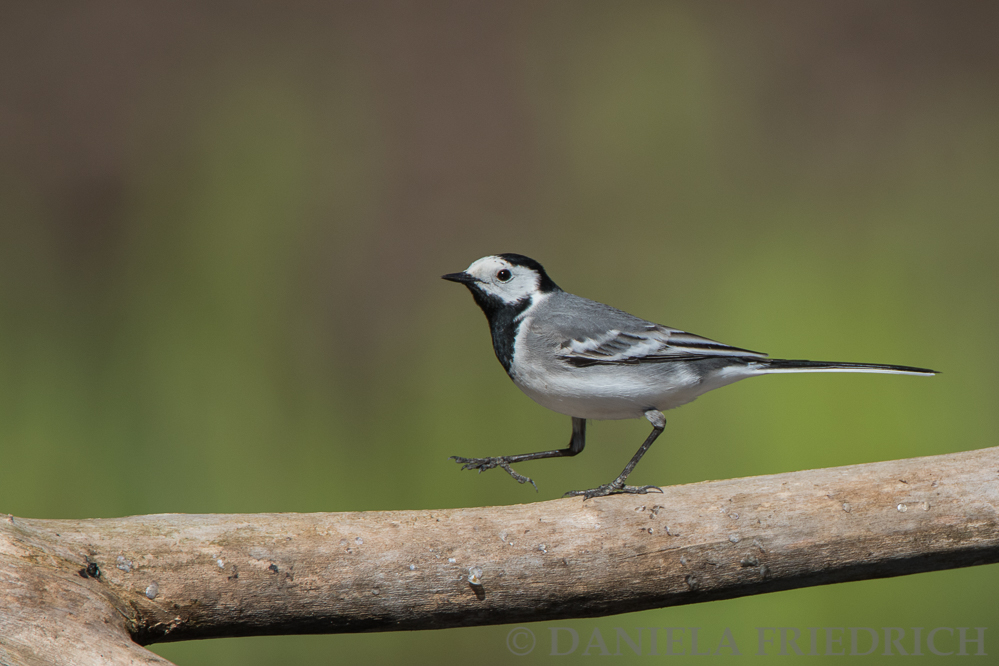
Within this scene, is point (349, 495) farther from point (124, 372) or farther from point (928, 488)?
point (928, 488)

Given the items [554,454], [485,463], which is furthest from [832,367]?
[485,463]

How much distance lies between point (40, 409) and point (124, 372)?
0.67 ft

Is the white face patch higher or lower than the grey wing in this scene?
higher

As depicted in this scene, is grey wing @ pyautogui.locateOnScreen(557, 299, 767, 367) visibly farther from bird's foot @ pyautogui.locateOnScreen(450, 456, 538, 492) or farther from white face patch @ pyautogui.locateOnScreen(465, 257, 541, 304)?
bird's foot @ pyautogui.locateOnScreen(450, 456, 538, 492)

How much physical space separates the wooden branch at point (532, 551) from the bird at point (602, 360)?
10cm

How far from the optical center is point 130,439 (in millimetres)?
1769

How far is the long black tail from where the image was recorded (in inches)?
41.1

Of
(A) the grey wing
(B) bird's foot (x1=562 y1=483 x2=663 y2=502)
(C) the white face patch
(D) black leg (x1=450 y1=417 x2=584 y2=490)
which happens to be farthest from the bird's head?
(B) bird's foot (x1=562 y1=483 x2=663 y2=502)

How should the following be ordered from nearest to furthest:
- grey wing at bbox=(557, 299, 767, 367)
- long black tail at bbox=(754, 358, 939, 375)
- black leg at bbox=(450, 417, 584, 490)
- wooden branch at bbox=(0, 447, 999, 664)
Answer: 1. wooden branch at bbox=(0, 447, 999, 664)
2. long black tail at bbox=(754, 358, 939, 375)
3. grey wing at bbox=(557, 299, 767, 367)
4. black leg at bbox=(450, 417, 584, 490)

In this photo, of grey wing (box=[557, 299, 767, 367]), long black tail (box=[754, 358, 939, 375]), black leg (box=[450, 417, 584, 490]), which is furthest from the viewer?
black leg (box=[450, 417, 584, 490])

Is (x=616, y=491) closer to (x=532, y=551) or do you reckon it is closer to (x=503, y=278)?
(x=532, y=551)

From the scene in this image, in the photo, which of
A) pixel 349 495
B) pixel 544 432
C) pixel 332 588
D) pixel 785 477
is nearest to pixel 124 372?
pixel 349 495

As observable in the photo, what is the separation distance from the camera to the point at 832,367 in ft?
3.55

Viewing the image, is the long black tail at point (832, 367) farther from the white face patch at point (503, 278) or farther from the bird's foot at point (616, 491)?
the white face patch at point (503, 278)
